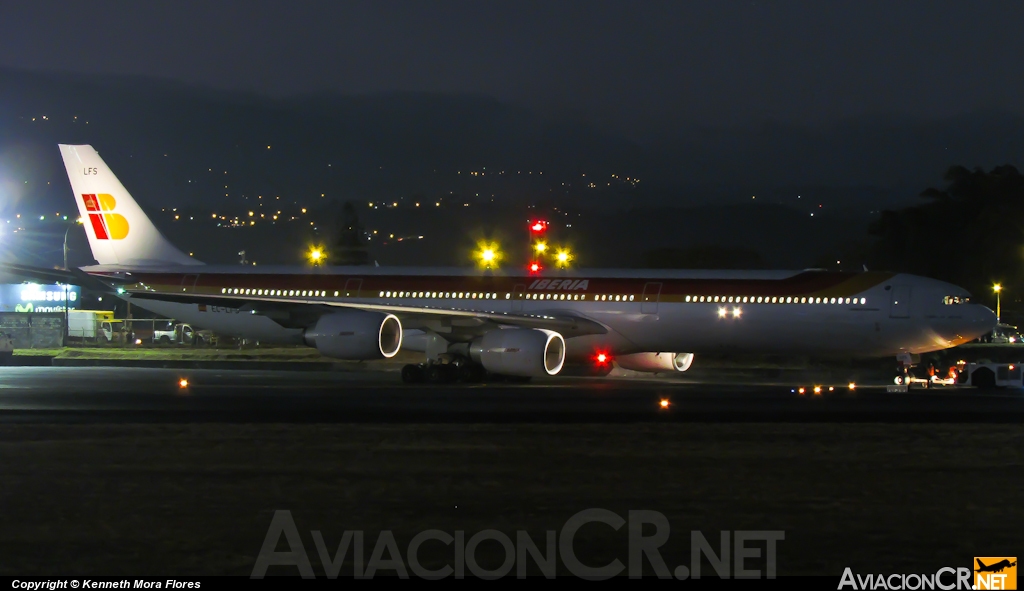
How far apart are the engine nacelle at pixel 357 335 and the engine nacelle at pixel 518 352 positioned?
2.39 meters

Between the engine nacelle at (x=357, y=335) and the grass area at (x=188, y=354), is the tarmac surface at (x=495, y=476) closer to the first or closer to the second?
the engine nacelle at (x=357, y=335)

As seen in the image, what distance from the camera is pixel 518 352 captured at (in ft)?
95.0

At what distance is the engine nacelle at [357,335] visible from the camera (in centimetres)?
3003

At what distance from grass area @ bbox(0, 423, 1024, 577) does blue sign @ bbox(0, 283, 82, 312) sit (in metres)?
72.9

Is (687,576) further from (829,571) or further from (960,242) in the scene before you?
(960,242)

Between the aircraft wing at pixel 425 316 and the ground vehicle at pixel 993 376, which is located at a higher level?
the aircraft wing at pixel 425 316

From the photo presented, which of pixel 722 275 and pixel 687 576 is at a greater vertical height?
pixel 722 275

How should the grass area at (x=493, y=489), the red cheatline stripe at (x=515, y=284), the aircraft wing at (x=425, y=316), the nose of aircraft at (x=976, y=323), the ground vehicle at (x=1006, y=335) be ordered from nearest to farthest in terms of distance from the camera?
the grass area at (x=493, y=489), the nose of aircraft at (x=976, y=323), the aircraft wing at (x=425, y=316), the red cheatline stripe at (x=515, y=284), the ground vehicle at (x=1006, y=335)

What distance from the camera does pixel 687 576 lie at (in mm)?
9070

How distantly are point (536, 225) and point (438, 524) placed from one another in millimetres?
38344

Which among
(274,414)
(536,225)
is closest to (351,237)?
(536,225)

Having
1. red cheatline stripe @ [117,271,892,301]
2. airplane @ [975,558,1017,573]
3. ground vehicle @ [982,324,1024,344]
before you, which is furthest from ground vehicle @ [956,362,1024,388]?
ground vehicle @ [982,324,1024,344]

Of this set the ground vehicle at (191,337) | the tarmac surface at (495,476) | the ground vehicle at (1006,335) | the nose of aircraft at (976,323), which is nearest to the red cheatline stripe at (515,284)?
the nose of aircraft at (976,323)

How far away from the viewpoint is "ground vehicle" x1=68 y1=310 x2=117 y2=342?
58.5 m
